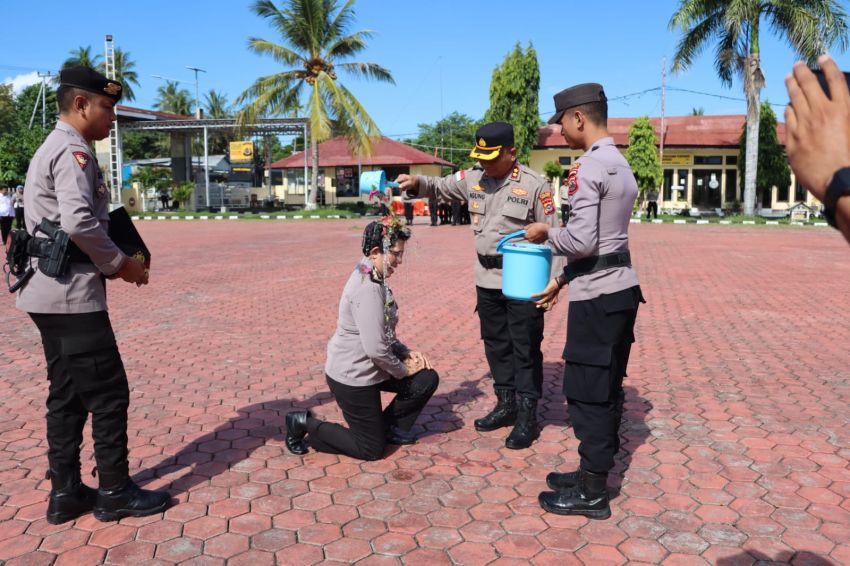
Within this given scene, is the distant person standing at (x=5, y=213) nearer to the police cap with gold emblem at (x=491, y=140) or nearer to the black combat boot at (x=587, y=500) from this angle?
the police cap with gold emblem at (x=491, y=140)

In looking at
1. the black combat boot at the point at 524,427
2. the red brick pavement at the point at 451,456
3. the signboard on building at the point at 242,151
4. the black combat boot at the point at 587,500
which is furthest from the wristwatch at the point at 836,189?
the signboard on building at the point at 242,151

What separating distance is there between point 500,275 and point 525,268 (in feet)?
1.46

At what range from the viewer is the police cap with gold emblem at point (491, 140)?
405cm

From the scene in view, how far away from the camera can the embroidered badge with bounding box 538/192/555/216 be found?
13.9 feet

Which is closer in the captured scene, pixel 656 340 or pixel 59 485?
pixel 59 485

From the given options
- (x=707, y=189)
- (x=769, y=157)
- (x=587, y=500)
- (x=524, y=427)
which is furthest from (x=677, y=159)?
(x=587, y=500)

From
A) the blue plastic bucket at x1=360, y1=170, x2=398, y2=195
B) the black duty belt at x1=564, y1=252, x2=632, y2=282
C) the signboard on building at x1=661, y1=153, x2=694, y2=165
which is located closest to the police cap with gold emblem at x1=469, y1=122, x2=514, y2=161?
the blue plastic bucket at x1=360, y1=170, x2=398, y2=195

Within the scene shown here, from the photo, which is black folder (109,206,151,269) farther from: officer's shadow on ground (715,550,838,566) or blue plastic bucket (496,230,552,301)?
officer's shadow on ground (715,550,838,566)

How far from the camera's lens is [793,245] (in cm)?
1791

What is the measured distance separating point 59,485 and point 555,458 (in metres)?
2.57

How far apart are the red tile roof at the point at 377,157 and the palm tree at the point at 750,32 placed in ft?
53.7

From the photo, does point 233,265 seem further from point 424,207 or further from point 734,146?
point 734,146

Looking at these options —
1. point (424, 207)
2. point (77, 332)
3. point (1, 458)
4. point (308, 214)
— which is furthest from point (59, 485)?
point (308, 214)

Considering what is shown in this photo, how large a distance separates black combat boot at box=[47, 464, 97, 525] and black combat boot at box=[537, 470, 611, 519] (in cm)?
220
